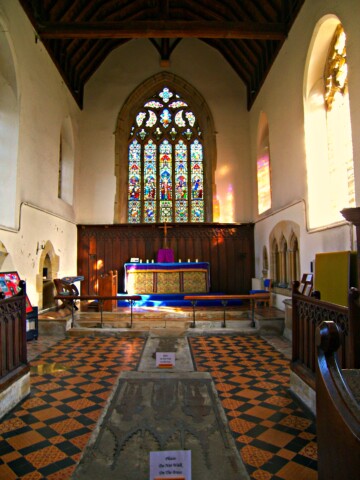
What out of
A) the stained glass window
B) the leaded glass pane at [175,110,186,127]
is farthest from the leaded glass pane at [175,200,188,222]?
the leaded glass pane at [175,110,186,127]

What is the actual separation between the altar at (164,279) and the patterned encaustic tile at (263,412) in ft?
11.8

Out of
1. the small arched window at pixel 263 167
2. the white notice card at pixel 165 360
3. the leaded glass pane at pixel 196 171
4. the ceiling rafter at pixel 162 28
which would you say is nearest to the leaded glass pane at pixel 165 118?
the leaded glass pane at pixel 196 171

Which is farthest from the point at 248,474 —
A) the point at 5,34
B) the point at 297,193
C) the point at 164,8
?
the point at 164,8

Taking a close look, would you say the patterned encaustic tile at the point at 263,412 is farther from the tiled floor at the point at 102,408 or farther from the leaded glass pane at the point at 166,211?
the leaded glass pane at the point at 166,211

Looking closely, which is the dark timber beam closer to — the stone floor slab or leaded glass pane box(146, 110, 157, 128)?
leaded glass pane box(146, 110, 157, 128)

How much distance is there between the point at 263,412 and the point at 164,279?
19.0 ft

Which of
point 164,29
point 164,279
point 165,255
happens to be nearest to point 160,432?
point 164,279

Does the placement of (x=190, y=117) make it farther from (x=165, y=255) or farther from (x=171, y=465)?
(x=171, y=465)

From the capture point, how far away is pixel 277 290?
761 centimetres

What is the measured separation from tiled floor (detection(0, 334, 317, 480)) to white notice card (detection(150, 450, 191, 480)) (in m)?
0.51

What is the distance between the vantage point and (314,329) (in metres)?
2.81

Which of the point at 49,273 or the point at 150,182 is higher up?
the point at 150,182

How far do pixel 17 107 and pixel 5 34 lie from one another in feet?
3.61

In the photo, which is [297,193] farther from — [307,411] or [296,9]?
[307,411]
